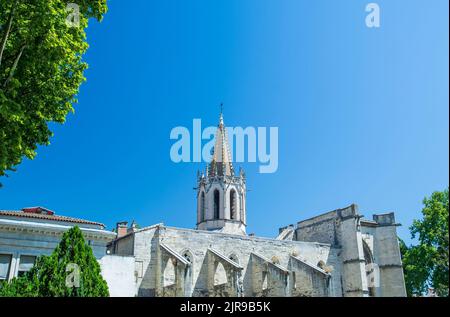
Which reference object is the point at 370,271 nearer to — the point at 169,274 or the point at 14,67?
the point at 169,274

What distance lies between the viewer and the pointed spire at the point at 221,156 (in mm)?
40500

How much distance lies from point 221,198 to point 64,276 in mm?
27077

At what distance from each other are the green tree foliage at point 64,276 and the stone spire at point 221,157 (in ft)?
89.3

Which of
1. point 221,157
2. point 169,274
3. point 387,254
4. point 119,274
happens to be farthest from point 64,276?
point 221,157

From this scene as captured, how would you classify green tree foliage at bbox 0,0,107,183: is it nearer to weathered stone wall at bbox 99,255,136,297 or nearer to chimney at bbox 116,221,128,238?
weathered stone wall at bbox 99,255,136,297

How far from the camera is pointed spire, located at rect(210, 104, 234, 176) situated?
40.5m

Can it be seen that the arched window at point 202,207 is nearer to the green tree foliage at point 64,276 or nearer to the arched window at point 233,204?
the arched window at point 233,204

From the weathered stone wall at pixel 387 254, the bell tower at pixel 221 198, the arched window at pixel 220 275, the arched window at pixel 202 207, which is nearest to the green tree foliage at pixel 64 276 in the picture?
the arched window at pixel 220 275
